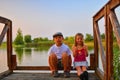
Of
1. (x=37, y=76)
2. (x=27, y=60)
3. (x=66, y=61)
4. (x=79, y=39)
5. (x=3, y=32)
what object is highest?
(x=3, y=32)

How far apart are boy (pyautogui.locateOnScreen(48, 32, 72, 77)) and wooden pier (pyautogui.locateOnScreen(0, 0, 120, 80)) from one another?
0.16 meters

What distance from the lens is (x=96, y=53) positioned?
654 centimetres

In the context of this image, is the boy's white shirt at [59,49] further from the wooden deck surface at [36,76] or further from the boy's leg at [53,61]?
the wooden deck surface at [36,76]

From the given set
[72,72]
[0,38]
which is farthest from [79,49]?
[0,38]

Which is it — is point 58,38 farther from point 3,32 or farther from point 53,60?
point 3,32

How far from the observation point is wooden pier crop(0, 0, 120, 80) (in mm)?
4289

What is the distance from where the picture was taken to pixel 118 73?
176 inches

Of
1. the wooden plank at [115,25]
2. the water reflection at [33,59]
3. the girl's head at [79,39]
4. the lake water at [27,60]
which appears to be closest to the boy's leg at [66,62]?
the girl's head at [79,39]

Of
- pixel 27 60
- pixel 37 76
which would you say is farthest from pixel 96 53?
pixel 27 60

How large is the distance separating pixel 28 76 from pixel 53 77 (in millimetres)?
490

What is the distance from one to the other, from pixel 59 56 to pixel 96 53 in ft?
2.88

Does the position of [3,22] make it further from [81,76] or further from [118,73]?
[118,73]

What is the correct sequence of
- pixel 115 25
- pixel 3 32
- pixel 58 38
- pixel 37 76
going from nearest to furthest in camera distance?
pixel 115 25
pixel 58 38
pixel 37 76
pixel 3 32

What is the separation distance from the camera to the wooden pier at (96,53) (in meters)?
4.29
